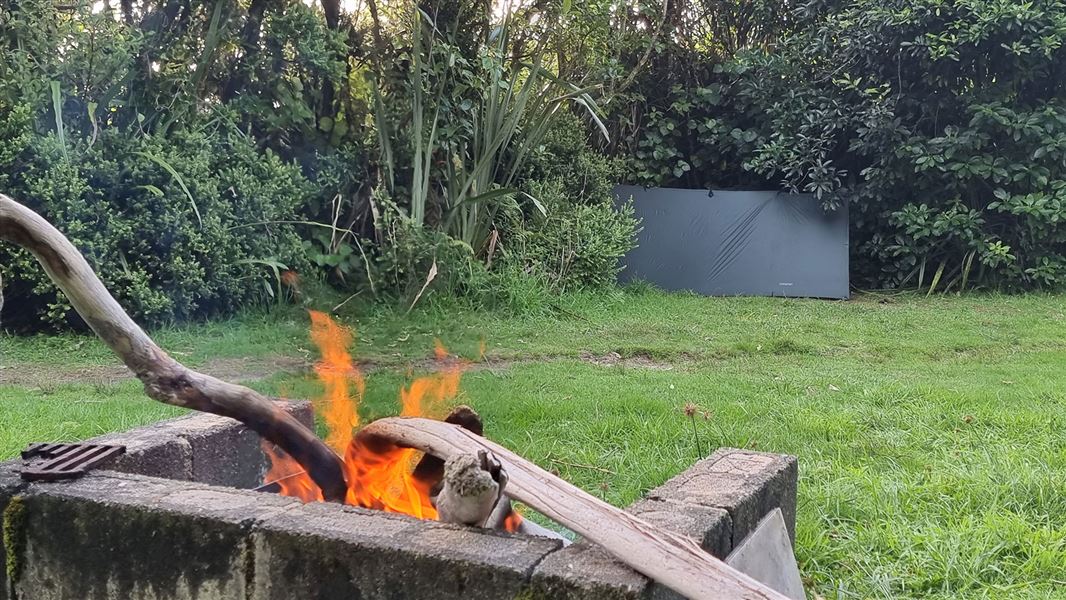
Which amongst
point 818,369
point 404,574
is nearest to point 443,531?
point 404,574

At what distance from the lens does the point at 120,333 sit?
5.24ft

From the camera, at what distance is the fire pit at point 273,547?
4.13 ft

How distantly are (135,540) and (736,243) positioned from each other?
7874 mm

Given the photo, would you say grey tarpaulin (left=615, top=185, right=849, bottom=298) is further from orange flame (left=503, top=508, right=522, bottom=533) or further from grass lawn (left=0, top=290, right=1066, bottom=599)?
orange flame (left=503, top=508, right=522, bottom=533)

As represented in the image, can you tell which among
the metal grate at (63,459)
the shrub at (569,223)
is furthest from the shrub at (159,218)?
the metal grate at (63,459)

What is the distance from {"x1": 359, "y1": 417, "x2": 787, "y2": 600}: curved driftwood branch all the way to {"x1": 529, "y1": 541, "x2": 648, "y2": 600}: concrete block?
0.02 meters

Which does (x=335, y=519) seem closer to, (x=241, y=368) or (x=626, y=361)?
(x=241, y=368)

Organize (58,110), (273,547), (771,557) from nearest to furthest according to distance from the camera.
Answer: (273,547) → (771,557) → (58,110)

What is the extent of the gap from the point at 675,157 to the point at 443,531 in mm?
8524

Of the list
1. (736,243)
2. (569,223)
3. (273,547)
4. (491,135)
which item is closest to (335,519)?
(273,547)

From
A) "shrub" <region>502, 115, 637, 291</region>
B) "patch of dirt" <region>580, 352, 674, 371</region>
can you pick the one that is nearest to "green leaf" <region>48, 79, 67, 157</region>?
"shrub" <region>502, 115, 637, 291</region>

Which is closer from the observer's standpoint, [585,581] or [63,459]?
[585,581]

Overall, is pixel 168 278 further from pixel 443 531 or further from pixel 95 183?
pixel 443 531

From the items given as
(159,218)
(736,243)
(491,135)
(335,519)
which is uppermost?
(491,135)
